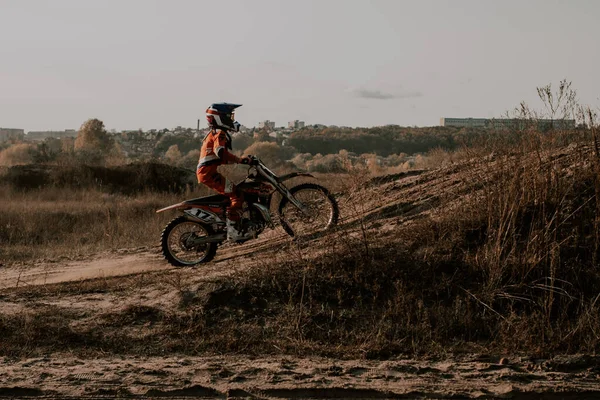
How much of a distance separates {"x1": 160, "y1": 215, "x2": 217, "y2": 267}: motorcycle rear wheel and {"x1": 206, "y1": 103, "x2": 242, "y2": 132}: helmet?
1.52 m

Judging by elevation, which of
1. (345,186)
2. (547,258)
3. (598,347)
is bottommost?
(598,347)

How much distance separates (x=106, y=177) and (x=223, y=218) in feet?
59.4

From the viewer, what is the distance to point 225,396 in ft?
Result: 19.3

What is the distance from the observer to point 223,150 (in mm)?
10461

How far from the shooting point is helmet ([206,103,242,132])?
10.5 metres

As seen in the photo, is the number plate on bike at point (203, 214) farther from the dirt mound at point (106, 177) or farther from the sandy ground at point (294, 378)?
the dirt mound at point (106, 177)

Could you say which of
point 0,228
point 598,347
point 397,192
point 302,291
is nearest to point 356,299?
point 302,291

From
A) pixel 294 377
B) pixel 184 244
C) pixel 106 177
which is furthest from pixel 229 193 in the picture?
pixel 106 177

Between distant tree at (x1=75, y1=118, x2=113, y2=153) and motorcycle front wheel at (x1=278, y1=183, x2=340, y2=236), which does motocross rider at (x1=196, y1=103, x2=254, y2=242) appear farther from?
distant tree at (x1=75, y1=118, x2=113, y2=153)

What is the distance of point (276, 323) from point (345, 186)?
3198 mm

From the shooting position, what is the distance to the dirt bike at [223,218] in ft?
35.0

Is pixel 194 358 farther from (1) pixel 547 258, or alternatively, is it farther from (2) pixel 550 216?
(2) pixel 550 216

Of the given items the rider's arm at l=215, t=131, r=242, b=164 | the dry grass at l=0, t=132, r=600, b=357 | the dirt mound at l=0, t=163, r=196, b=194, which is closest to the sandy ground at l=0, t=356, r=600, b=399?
the dry grass at l=0, t=132, r=600, b=357

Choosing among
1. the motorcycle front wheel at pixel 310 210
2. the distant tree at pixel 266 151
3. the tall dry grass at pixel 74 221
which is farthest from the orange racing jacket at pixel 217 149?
the distant tree at pixel 266 151
